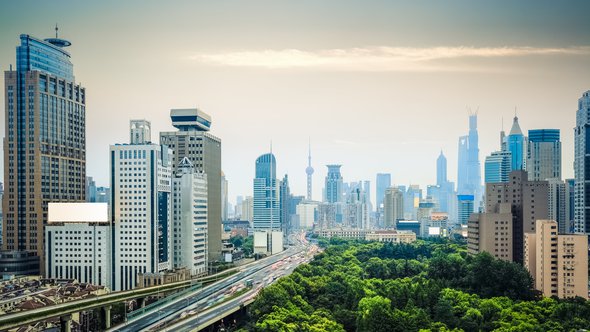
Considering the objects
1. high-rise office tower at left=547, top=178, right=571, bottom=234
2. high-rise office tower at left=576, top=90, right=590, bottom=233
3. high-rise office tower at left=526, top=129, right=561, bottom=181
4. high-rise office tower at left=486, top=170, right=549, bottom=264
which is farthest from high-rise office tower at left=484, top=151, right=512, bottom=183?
high-rise office tower at left=486, top=170, right=549, bottom=264

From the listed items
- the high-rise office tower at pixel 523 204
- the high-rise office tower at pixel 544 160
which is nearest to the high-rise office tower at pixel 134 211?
the high-rise office tower at pixel 523 204

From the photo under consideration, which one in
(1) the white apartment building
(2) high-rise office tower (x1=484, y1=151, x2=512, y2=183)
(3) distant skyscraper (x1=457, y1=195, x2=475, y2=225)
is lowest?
(3) distant skyscraper (x1=457, y1=195, x2=475, y2=225)

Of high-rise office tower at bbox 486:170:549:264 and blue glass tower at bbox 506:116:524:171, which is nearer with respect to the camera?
high-rise office tower at bbox 486:170:549:264

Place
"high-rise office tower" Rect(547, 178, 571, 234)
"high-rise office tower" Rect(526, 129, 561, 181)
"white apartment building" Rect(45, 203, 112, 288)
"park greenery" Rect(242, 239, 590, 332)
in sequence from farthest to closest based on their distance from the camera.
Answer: "high-rise office tower" Rect(526, 129, 561, 181), "high-rise office tower" Rect(547, 178, 571, 234), "white apartment building" Rect(45, 203, 112, 288), "park greenery" Rect(242, 239, 590, 332)

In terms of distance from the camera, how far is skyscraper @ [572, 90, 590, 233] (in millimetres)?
90250

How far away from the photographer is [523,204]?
63.0 metres

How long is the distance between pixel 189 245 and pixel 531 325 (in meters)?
39.7

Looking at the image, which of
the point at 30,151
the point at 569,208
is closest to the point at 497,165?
the point at 569,208

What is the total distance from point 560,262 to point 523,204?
14281mm

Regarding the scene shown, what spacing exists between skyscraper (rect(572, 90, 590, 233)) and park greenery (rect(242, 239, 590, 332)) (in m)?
39.6

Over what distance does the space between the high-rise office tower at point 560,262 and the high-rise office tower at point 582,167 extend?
42845mm

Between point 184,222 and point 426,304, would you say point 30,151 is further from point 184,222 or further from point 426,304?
point 426,304

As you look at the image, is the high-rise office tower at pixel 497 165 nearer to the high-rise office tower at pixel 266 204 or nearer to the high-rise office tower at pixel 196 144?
the high-rise office tower at pixel 266 204

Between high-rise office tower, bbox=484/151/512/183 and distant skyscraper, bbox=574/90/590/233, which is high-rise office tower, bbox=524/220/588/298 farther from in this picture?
high-rise office tower, bbox=484/151/512/183
